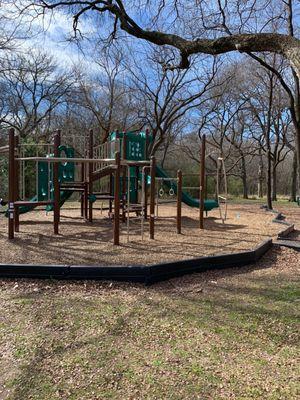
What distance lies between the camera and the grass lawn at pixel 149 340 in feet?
8.69

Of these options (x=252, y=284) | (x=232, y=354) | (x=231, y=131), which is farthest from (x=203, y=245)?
(x=231, y=131)

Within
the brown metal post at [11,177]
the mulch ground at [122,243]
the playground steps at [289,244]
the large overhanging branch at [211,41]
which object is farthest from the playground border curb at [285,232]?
the brown metal post at [11,177]

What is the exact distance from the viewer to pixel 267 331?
3623 mm

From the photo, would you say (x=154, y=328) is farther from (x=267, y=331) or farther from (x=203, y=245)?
(x=203, y=245)

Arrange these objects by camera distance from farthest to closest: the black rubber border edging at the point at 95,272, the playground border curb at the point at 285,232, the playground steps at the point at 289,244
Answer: the playground border curb at the point at 285,232
the playground steps at the point at 289,244
the black rubber border edging at the point at 95,272

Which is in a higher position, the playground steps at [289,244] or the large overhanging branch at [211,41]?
the large overhanging branch at [211,41]

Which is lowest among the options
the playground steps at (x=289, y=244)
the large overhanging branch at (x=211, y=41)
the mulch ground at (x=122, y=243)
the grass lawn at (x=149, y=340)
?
A: the grass lawn at (x=149, y=340)

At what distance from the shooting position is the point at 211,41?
293 inches

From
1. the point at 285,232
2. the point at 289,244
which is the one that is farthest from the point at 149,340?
the point at 285,232

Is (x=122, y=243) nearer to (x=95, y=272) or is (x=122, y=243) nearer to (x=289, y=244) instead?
(x=95, y=272)

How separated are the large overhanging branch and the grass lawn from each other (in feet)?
11.6

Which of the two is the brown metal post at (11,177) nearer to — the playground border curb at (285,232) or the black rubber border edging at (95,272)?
the black rubber border edging at (95,272)

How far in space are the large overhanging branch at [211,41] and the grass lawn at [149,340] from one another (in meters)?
3.55

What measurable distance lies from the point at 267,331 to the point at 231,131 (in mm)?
35863
